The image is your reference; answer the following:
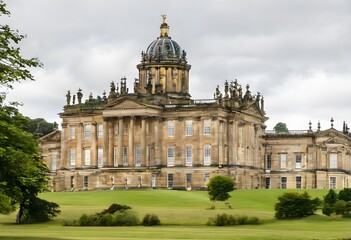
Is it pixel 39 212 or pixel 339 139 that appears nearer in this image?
pixel 39 212

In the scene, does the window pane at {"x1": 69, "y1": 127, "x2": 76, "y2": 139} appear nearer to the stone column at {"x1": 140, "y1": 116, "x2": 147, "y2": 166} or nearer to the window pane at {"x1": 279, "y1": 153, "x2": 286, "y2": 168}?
the stone column at {"x1": 140, "y1": 116, "x2": 147, "y2": 166}

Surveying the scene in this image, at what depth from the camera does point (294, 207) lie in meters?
74.6

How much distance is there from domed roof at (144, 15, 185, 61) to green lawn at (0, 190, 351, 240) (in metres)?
26.6

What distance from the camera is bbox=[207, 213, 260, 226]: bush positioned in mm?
69688

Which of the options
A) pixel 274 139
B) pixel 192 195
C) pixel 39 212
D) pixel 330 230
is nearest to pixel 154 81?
pixel 274 139

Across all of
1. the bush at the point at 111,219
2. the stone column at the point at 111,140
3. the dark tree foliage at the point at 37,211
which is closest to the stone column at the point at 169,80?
the stone column at the point at 111,140

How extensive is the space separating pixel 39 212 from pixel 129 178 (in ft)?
135

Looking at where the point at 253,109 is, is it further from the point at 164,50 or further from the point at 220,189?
the point at 220,189

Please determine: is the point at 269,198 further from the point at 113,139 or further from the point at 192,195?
the point at 113,139

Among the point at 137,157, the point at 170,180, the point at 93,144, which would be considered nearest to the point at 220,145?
the point at 170,180

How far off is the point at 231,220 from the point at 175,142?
4622 centimetres

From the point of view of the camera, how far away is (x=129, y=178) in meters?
115

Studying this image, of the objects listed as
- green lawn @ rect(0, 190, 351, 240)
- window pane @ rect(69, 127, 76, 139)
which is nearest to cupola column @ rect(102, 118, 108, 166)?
window pane @ rect(69, 127, 76, 139)

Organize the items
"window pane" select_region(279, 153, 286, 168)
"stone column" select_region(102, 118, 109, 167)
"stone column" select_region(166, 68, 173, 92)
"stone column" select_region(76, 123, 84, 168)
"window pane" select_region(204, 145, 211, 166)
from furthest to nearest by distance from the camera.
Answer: "window pane" select_region(279, 153, 286, 168)
"stone column" select_region(166, 68, 173, 92)
"stone column" select_region(76, 123, 84, 168)
"stone column" select_region(102, 118, 109, 167)
"window pane" select_region(204, 145, 211, 166)
